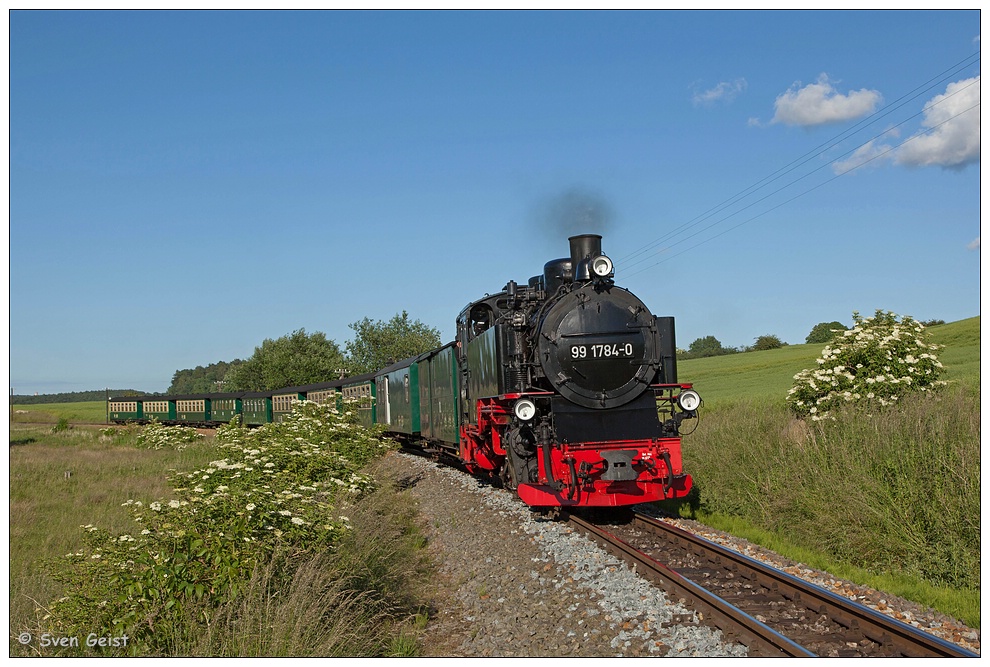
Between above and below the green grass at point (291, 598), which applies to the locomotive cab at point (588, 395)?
above

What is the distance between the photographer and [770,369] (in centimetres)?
3788

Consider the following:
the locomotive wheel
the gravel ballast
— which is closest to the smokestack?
the locomotive wheel

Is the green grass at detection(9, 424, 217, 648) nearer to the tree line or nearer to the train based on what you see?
the train

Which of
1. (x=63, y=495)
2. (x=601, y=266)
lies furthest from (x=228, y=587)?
(x=63, y=495)

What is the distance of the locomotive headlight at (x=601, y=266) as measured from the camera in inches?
404

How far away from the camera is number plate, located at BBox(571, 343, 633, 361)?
9898mm

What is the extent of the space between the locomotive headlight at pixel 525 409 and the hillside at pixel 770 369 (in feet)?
42.2

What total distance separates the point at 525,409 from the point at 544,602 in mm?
3098

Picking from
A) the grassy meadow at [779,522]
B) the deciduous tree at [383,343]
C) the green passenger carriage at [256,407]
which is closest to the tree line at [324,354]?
the deciduous tree at [383,343]

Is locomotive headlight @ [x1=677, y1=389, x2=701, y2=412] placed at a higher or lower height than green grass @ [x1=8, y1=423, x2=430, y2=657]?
higher

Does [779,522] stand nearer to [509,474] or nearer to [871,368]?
[509,474]

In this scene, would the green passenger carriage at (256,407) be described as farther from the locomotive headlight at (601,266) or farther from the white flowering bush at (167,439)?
the locomotive headlight at (601,266)

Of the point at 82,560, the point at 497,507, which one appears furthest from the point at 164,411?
the point at 82,560

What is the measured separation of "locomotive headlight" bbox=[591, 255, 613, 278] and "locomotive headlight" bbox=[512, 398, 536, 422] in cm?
196
